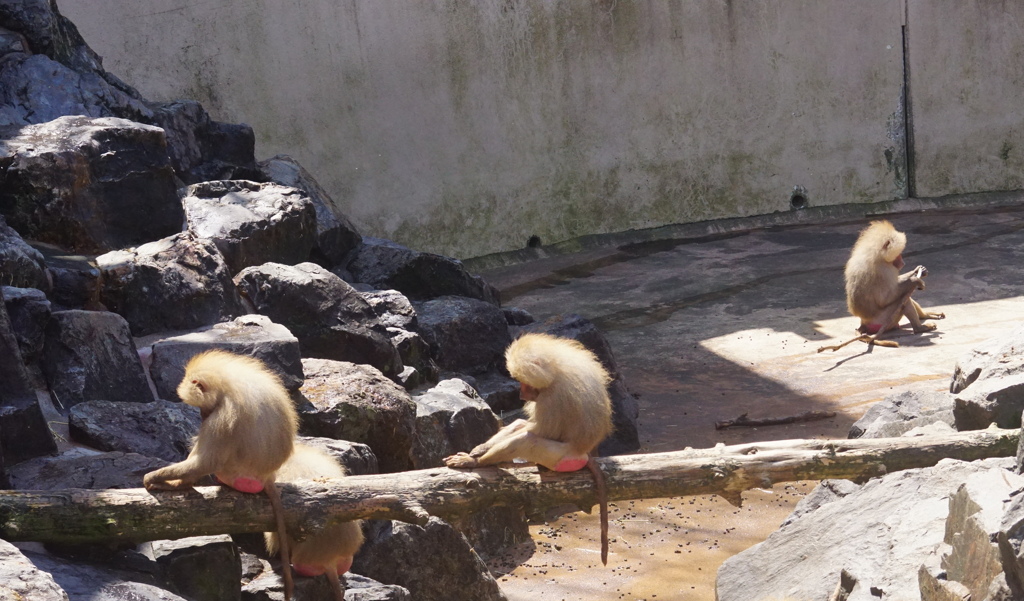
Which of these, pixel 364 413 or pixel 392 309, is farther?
pixel 392 309

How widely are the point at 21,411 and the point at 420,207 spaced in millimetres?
8832

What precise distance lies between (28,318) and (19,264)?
554mm

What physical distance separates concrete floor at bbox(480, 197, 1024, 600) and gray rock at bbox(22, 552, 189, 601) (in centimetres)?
232

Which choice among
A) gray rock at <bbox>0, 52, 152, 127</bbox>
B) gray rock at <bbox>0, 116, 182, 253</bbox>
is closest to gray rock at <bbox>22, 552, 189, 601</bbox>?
gray rock at <bbox>0, 116, 182, 253</bbox>

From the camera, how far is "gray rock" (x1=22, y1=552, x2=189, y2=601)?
3777 millimetres

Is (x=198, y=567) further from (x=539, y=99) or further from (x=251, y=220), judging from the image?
(x=539, y=99)

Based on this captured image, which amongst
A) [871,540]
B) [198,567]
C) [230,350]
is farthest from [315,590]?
[871,540]

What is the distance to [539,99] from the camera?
14164 millimetres

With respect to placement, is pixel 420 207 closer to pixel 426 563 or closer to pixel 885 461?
pixel 426 563

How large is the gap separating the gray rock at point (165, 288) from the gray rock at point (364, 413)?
0.93 metres

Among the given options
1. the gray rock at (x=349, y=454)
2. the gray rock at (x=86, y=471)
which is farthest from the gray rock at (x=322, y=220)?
the gray rock at (x=86, y=471)

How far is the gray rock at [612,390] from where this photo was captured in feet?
25.1

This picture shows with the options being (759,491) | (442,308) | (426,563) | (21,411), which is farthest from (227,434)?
(442,308)

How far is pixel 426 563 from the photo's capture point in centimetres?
547
